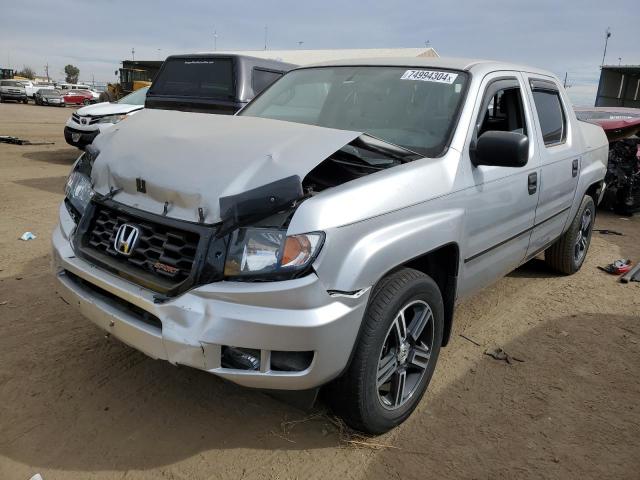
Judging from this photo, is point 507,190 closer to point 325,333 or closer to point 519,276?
point 325,333

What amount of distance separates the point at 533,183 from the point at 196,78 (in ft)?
18.4

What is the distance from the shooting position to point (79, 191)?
2859 millimetres

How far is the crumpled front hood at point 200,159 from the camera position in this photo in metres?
2.19

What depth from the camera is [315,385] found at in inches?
84.4

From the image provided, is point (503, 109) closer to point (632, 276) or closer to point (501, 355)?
point (501, 355)

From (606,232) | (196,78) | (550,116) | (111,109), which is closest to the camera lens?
(550,116)

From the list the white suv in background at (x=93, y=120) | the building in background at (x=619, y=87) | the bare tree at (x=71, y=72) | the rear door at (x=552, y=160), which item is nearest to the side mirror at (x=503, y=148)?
the rear door at (x=552, y=160)

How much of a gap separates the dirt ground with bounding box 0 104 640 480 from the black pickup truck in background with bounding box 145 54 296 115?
155 inches

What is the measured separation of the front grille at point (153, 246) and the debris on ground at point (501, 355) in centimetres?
225

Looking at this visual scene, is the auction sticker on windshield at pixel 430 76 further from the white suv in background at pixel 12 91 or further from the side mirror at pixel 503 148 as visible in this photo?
the white suv in background at pixel 12 91

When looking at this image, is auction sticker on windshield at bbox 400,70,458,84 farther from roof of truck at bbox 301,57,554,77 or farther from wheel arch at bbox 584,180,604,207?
wheel arch at bbox 584,180,604,207

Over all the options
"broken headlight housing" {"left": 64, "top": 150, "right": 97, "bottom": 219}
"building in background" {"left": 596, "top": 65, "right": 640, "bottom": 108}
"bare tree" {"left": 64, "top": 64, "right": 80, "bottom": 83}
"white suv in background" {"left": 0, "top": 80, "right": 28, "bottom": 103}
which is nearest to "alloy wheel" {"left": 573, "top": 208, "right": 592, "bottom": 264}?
"broken headlight housing" {"left": 64, "top": 150, "right": 97, "bottom": 219}

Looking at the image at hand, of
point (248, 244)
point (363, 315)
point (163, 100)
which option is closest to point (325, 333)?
point (363, 315)

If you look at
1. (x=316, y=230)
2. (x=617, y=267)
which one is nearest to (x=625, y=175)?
(x=617, y=267)
